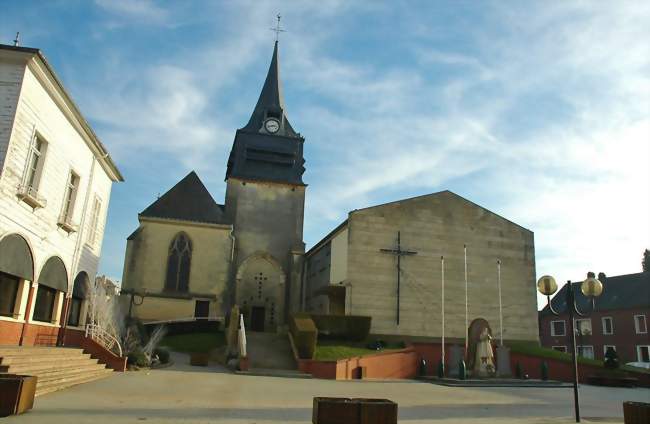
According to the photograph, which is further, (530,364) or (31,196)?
(530,364)

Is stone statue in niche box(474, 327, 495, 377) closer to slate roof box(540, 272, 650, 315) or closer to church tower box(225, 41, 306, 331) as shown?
church tower box(225, 41, 306, 331)

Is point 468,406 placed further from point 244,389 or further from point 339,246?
point 339,246

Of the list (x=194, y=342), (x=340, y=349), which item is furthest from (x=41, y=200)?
(x=194, y=342)

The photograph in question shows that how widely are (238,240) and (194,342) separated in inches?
478

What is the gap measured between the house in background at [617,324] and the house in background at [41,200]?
121ft

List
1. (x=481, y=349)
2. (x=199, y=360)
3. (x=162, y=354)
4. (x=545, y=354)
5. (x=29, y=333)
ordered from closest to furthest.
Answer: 1. (x=29, y=333)
2. (x=162, y=354)
3. (x=199, y=360)
4. (x=481, y=349)
5. (x=545, y=354)

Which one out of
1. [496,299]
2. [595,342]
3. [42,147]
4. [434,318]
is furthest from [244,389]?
[595,342]

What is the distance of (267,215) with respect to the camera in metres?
40.7

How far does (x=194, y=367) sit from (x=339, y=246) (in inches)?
502

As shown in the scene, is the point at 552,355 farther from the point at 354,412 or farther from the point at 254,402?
the point at 354,412

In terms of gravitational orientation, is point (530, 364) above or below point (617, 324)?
below

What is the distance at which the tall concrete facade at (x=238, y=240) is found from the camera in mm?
35406

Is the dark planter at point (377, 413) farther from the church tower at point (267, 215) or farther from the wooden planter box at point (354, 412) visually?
the church tower at point (267, 215)

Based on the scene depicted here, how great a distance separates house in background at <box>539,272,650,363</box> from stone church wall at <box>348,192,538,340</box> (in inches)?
525
